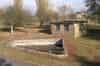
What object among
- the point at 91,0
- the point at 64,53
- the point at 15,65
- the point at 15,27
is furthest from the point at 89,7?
the point at 15,65

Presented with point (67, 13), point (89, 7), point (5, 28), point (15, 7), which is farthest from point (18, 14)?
point (67, 13)

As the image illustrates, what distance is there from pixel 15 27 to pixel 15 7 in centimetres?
548

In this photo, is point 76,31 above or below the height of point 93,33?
above

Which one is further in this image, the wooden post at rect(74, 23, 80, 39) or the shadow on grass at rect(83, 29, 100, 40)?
the wooden post at rect(74, 23, 80, 39)

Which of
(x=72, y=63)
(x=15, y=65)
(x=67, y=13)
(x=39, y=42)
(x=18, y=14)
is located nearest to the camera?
(x=15, y=65)

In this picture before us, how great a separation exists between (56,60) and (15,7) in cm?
3995

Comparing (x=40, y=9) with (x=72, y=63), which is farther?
(x=40, y=9)

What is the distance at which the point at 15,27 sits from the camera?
165 ft

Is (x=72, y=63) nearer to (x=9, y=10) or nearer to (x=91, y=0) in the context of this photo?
(x=91, y=0)

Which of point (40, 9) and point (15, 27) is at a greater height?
point (40, 9)

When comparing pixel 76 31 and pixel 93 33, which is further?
pixel 93 33

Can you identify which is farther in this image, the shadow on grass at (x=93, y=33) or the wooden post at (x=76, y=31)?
the wooden post at (x=76, y=31)

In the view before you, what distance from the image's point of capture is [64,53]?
16625 mm

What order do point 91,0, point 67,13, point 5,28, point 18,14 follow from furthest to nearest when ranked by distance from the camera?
point 67,13 → point 18,14 → point 5,28 → point 91,0
